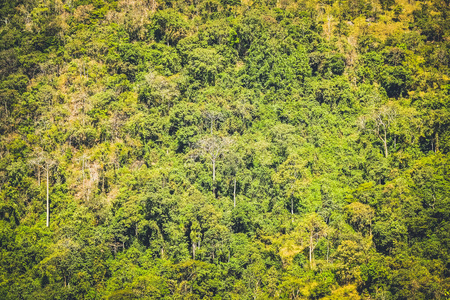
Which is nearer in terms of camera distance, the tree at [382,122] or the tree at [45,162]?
the tree at [45,162]

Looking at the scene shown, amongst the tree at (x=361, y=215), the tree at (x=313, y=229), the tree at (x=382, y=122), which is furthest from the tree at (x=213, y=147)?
the tree at (x=382, y=122)

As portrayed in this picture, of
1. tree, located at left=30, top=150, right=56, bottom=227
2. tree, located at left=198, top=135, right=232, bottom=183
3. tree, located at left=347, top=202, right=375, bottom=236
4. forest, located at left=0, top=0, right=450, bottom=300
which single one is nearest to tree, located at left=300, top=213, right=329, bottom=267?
forest, located at left=0, top=0, right=450, bottom=300

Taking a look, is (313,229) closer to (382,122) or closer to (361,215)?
(361,215)

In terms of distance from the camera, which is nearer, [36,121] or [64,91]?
[36,121]

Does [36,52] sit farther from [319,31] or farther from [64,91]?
[319,31]

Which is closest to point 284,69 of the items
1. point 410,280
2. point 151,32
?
point 151,32

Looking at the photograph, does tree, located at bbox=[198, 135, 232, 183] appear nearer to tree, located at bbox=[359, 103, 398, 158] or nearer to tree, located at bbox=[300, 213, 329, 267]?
tree, located at bbox=[300, 213, 329, 267]

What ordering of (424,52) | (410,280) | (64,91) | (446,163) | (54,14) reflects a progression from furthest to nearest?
(54,14) < (424,52) < (64,91) < (446,163) < (410,280)

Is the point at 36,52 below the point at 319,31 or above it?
below

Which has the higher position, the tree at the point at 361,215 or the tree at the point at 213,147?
the tree at the point at 213,147

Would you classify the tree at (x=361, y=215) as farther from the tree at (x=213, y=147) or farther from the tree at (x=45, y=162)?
the tree at (x=45, y=162)
